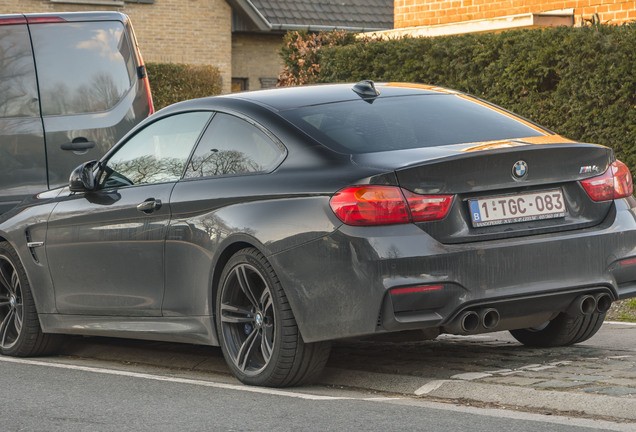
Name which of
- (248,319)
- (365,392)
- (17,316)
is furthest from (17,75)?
(365,392)

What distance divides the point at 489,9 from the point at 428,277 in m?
14.3

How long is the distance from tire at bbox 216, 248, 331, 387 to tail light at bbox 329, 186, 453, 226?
62 cm

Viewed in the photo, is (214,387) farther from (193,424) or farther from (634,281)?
(634,281)

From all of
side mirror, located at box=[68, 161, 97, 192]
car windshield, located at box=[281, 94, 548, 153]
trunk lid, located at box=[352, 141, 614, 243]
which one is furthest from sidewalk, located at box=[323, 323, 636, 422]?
side mirror, located at box=[68, 161, 97, 192]

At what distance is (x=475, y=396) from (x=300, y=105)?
1.94 metres

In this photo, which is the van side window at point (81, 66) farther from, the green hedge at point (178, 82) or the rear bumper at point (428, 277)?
the green hedge at point (178, 82)

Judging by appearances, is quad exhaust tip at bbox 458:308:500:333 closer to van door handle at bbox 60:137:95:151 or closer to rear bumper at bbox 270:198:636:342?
rear bumper at bbox 270:198:636:342

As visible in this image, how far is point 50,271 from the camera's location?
819 cm

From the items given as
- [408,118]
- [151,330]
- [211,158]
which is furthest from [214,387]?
[408,118]

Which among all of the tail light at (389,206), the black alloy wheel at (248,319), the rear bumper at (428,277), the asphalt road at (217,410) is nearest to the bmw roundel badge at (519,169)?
the rear bumper at (428,277)

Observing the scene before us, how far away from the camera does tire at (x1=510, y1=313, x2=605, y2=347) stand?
24.3ft

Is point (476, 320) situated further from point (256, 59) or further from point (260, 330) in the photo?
point (256, 59)

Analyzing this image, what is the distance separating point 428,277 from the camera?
19.6ft

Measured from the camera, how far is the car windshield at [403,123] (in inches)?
259
